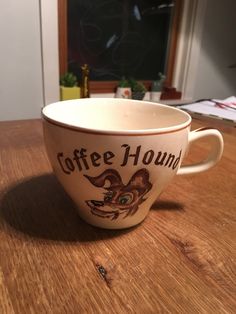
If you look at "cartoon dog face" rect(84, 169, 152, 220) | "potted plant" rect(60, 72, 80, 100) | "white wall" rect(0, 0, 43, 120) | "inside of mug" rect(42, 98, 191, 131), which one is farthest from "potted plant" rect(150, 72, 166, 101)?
"cartoon dog face" rect(84, 169, 152, 220)

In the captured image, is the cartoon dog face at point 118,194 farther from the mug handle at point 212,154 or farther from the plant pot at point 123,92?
the plant pot at point 123,92

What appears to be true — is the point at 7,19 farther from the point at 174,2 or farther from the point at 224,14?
the point at 224,14

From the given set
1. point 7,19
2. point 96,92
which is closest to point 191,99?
point 96,92

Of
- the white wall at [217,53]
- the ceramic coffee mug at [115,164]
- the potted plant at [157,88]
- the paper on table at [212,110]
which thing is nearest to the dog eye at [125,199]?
the ceramic coffee mug at [115,164]

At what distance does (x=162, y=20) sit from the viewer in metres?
1.68

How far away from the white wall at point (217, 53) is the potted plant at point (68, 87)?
0.80 m

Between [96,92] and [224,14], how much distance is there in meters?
0.88

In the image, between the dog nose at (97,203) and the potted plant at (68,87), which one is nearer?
the dog nose at (97,203)

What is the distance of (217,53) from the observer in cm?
185

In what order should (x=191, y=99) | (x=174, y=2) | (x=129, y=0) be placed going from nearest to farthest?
1. (x=129, y=0)
2. (x=174, y=2)
3. (x=191, y=99)

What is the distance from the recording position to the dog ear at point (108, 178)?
271 mm

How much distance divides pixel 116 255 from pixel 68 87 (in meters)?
1.24

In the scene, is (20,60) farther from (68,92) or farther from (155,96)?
(155,96)

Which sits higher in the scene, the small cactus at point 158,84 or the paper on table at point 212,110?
the paper on table at point 212,110
